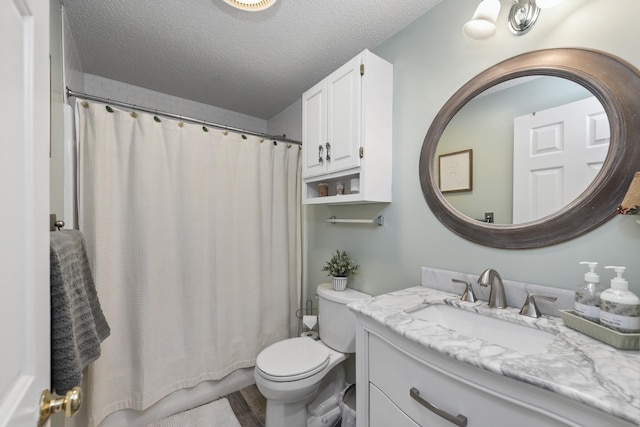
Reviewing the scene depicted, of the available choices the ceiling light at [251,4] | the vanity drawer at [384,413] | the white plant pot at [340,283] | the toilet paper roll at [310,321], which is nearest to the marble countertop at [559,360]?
the vanity drawer at [384,413]

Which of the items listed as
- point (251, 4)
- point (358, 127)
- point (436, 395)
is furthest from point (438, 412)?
point (251, 4)

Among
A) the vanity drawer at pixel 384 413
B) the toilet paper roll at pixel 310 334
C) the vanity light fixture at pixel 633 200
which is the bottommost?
the toilet paper roll at pixel 310 334

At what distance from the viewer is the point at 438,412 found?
2.38ft

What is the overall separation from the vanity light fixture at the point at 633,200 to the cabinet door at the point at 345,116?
97cm

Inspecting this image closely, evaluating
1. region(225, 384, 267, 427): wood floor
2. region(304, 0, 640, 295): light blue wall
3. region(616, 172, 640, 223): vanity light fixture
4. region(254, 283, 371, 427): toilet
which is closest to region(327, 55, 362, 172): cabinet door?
region(304, 0, 640, 295): light blue wall

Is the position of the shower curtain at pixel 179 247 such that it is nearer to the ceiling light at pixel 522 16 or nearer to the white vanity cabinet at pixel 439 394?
the white vanity cabinet at pixel 439 394

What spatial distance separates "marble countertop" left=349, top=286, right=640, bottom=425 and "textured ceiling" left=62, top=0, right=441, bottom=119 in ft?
4.94

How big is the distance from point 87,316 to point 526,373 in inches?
50.6

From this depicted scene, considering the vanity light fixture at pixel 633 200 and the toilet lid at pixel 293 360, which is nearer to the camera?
the vanity light fixture at pixel 633 200

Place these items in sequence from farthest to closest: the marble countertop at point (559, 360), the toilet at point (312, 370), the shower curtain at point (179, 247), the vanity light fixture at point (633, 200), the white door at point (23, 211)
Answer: the shower curtain at point (179, 247) < the toilet at point (312, 370) < the vanity light fixture at point (633, 200) < the marble countertop at point (559, 360) < the white door at point (23, 211)

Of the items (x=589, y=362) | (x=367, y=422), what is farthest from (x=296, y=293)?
(x=589, y=362)

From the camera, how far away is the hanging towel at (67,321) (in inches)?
25.4

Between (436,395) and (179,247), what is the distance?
1.64 meters

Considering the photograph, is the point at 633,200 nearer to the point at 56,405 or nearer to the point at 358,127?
the point at 358,127
